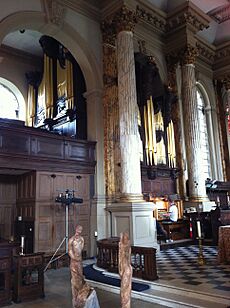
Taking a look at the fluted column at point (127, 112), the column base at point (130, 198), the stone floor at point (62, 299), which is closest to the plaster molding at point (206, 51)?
the fluted column at point (127, 112)

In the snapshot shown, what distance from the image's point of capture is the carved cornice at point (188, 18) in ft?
38.7

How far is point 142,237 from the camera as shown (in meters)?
8.47

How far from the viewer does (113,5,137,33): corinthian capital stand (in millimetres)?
9742

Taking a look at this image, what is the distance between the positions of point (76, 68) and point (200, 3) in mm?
5992

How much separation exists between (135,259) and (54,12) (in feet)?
23.9

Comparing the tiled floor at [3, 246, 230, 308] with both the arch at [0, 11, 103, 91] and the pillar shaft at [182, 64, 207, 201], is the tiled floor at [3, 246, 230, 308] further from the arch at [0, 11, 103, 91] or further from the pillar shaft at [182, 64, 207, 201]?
the arch at [0, 11, 103, 91]

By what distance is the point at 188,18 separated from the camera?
12.1 m

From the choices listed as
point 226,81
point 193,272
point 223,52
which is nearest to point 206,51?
point 223,52

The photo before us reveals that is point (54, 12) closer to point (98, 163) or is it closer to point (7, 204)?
point (98, 163)

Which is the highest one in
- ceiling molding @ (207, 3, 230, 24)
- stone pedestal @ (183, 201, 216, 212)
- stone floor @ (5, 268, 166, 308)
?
ceiling molding @ (207, 3, 230, 24)

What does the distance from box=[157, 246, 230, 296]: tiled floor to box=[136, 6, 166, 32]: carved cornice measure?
26.6 feet

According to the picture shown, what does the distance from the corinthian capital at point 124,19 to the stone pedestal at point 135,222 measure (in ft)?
17.6

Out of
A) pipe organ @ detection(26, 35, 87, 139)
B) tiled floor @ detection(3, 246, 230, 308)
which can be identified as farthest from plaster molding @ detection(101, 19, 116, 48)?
tiled floor @ detection(3, 246, 230, 308)

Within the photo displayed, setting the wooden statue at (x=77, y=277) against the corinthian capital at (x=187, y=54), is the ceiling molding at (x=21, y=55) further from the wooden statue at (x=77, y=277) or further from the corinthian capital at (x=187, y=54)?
the wooden statue at (x=77, y=277)
